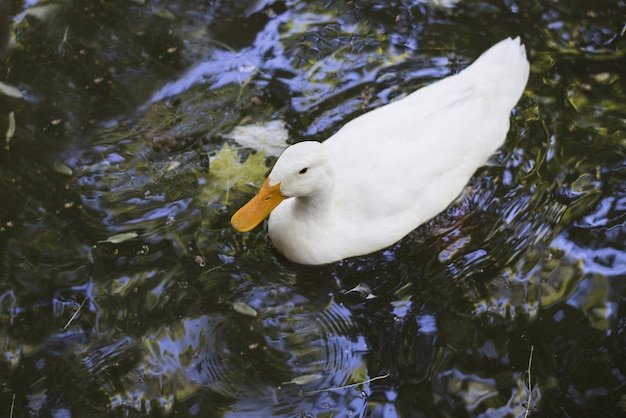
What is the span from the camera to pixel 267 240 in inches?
167

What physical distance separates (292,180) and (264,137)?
1.01 meters

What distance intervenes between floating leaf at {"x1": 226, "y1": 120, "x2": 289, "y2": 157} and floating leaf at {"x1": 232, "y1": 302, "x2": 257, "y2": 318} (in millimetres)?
1105

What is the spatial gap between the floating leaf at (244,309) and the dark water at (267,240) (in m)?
0.01

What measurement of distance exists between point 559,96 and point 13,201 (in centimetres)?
339

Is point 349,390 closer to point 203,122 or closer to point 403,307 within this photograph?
point 403,307

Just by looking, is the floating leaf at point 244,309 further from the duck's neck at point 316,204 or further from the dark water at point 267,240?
the duck's neck at point 316,204

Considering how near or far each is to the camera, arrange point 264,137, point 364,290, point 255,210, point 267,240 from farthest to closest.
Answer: point 264,137
point 267,240
point 364,290
point 255,210

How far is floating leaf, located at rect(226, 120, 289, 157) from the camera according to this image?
15.2ft

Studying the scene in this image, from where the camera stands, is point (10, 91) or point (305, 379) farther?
point (10, 91)

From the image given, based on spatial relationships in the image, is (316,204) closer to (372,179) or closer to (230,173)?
(372,179)

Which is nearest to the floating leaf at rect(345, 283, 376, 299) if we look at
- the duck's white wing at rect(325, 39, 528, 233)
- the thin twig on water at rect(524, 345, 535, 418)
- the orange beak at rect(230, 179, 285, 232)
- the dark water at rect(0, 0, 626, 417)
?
the dark water at rect(0, 0, 626, 417)

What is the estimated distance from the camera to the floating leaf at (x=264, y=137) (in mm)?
4637

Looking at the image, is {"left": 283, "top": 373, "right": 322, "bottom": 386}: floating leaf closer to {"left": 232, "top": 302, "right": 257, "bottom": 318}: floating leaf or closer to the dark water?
the dark water

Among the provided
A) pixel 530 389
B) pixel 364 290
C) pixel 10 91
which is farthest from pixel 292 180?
pixel 10 91
